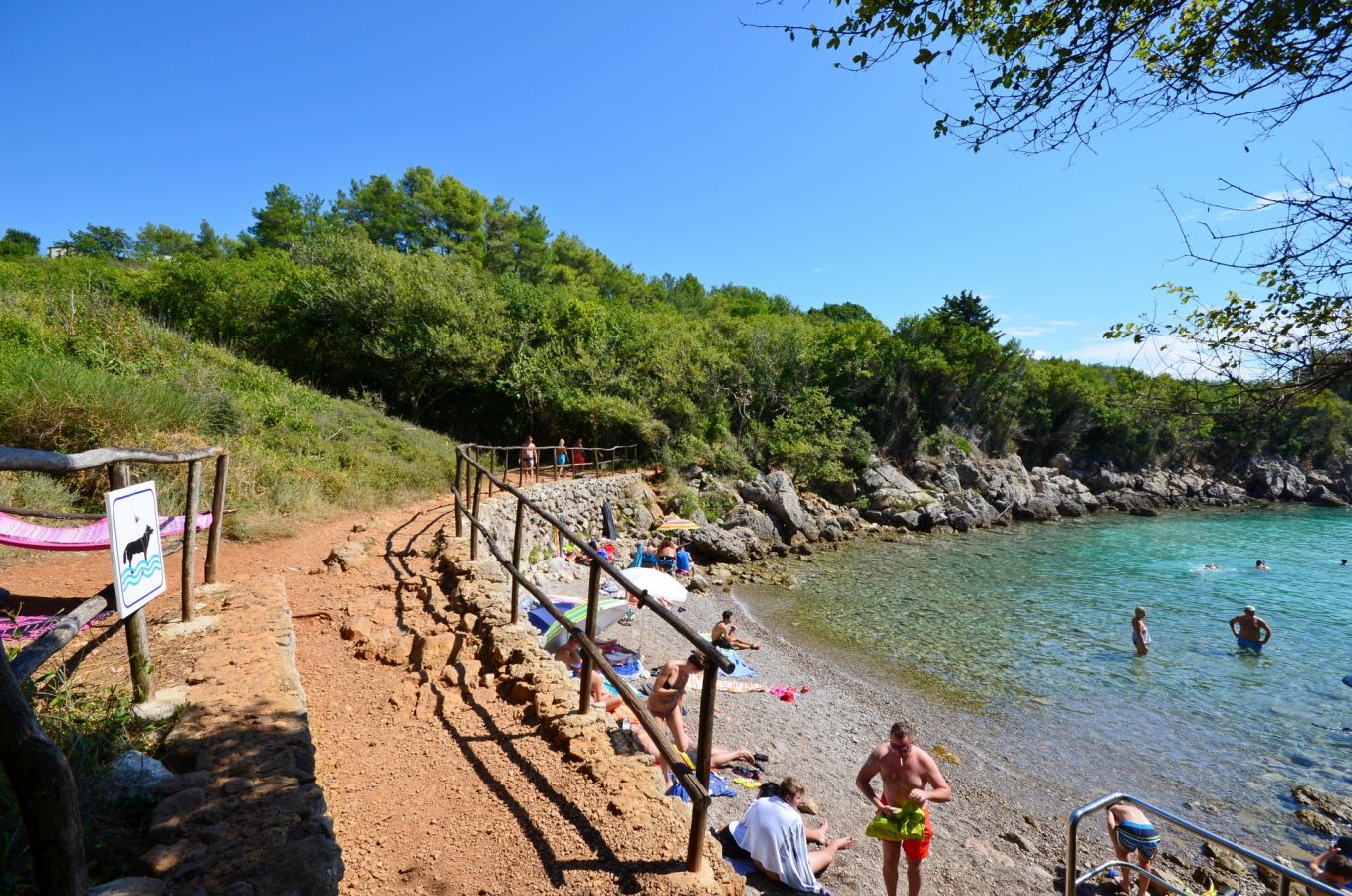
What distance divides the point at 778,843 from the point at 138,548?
508 centimetres

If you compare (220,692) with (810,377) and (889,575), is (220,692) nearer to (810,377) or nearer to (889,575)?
(889,575)

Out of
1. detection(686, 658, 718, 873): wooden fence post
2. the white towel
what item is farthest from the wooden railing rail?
detection(686, 658, 718, 873): wooden fence post

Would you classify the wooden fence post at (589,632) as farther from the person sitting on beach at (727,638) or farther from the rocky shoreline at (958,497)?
the rocky shoreline at (958,497)

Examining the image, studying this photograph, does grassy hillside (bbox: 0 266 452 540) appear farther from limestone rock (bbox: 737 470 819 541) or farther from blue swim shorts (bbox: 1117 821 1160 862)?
limestone rock (bbox: 737 470 819 541)

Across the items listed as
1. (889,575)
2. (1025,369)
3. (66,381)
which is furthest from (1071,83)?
(1025,369)

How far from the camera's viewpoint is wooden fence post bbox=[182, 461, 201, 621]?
395cm

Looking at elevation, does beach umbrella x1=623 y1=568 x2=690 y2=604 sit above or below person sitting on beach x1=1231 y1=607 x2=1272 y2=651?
above

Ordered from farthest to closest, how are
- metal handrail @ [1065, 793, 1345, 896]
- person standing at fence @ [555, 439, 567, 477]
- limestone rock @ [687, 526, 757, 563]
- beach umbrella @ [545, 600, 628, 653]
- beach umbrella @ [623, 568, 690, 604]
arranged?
person standing at fence @ [555, 439, 567, 477], limestone rock @ [687, 526, 757, 563], beach umbrella @ [623, 568, 690, 604], beach umbrella @ [545, 600, 628, 653], metal handrail @ [1065, 793, 1345, 896]

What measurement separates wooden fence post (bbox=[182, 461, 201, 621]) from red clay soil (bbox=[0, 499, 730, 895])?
25 cm

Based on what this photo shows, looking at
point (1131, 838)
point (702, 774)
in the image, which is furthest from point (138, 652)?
point (1131, 838)

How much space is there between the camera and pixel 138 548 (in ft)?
9.61

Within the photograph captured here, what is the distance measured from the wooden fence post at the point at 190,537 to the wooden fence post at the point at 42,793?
9.55 feet

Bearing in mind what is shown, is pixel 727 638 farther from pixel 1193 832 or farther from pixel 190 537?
pixel 190 537

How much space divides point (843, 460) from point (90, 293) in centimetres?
2775
